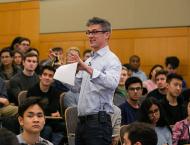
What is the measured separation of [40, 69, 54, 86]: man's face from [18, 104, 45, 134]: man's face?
1.73m

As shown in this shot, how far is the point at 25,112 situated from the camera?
3.21m

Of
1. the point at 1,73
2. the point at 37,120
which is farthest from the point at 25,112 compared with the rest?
the point at 1,73

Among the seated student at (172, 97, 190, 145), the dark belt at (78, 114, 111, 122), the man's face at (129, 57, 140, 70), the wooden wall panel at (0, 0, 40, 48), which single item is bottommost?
the seated student at (172, 97, 190, 145)

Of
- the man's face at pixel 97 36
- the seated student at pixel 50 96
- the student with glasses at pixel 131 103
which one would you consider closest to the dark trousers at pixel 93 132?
the man's face at pixel 97 36

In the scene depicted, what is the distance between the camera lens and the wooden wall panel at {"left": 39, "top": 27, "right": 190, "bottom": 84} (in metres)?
7.55

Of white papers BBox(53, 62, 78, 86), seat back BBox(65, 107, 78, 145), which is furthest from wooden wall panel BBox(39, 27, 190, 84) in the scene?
white papers BBox(53, 62, 78, 86)

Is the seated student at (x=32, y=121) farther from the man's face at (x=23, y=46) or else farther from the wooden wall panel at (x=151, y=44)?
the wooden wall panel at (x=151, y=44)

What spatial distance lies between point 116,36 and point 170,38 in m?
1.02

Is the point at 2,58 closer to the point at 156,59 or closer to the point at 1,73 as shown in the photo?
the point at 1,73

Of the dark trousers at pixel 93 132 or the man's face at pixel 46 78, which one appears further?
the man's face at pixel 46 78

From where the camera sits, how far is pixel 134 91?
480cm

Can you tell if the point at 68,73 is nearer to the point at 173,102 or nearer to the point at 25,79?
the point at 173,102

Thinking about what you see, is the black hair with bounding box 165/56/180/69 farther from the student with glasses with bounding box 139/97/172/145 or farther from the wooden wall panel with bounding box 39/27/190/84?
the student with glasses with bounding box 139/97/172/145

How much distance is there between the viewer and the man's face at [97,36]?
3219mm
